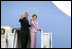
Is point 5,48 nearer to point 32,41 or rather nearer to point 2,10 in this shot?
point 32,41

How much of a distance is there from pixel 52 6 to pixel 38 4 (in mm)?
371

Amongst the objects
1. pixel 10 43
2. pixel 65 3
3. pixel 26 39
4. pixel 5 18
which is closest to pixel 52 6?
pixel 65 3

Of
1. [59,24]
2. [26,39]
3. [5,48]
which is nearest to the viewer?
[5,48]

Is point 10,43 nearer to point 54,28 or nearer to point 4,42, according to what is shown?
point 4,42

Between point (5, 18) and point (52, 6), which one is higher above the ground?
point (52, 6)

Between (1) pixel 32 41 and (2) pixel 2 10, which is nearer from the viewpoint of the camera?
(1) pixel 32 41

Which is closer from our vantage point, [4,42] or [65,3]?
[4,42]

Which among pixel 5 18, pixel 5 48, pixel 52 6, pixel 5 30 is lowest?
pixel 5 48

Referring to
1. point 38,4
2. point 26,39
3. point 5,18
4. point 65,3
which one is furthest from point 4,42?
point 65,3

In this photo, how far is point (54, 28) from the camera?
14.9 ft

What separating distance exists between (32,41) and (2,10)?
5.17ft

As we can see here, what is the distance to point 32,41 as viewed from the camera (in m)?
3.45

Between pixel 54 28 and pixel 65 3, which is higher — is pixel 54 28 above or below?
below

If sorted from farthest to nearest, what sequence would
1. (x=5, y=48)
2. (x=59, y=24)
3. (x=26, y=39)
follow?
(x=59, y=24), (x=26, y=39), (x=5, y=48)
